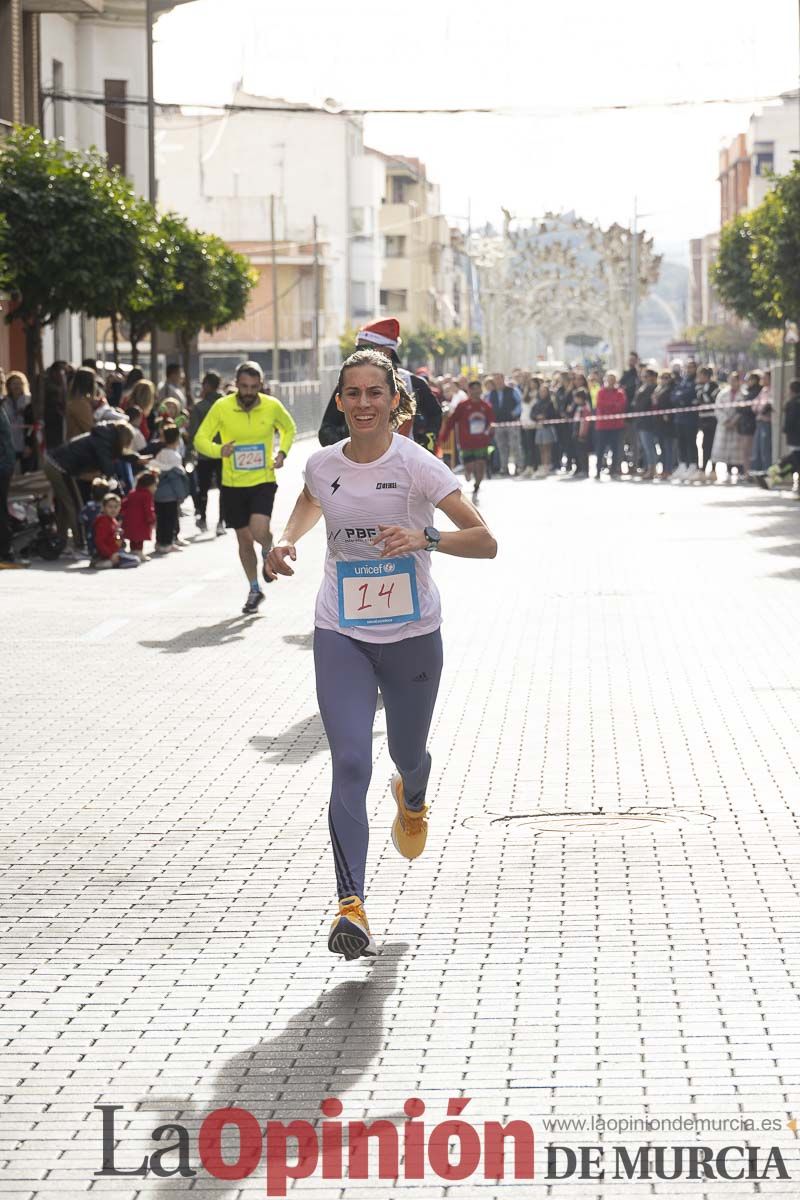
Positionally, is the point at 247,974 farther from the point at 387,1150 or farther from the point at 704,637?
the point at 704,637

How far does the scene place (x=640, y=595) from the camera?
1709 cm

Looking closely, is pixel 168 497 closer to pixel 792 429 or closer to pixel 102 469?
pixel 102 469

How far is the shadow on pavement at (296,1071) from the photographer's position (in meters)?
4.82

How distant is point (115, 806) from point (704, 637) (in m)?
6.26

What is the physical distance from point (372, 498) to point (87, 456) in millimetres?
14510

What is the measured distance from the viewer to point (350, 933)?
6074 millimetres

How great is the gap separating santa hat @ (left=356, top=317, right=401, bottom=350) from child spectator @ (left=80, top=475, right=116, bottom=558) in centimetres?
930

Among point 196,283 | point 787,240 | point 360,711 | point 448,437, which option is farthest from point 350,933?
point 196,283

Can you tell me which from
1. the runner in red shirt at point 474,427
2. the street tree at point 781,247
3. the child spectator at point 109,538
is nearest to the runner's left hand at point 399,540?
the child spectator at point 109,538

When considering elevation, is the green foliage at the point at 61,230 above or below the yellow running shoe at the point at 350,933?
above

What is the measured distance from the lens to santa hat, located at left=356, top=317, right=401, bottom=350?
11133 millimetres

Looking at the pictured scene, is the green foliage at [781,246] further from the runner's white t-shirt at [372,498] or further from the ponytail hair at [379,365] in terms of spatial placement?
the runner's white t-shirt at [372,498]

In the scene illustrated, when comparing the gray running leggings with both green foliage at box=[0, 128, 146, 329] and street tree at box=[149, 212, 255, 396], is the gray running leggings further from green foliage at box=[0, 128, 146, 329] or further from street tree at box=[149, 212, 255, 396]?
street tree at box=[149, 212, 255, 396]

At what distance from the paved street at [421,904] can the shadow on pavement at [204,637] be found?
10cm
